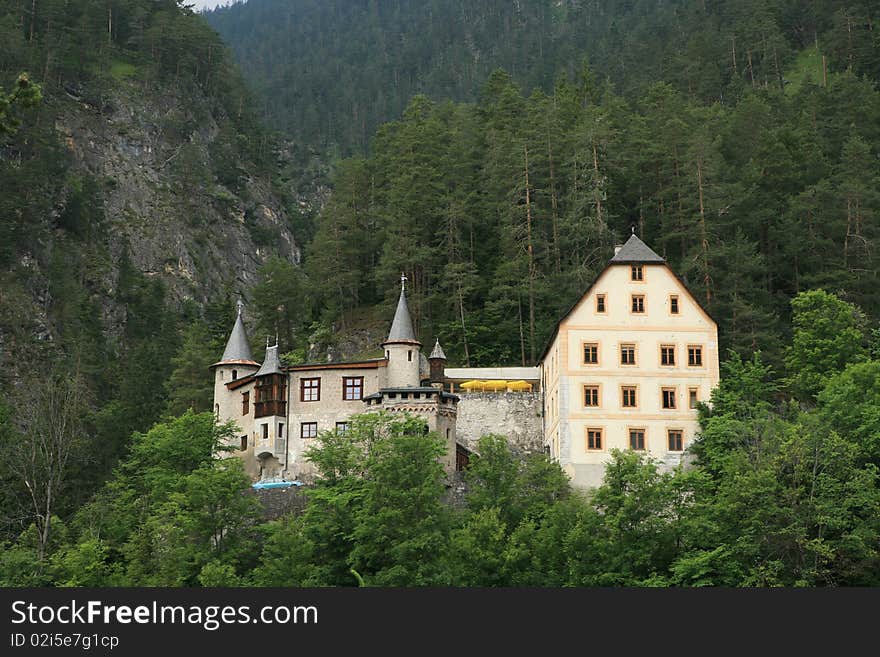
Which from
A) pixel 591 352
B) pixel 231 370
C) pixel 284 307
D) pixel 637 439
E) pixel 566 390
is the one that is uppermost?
pixel 284 307

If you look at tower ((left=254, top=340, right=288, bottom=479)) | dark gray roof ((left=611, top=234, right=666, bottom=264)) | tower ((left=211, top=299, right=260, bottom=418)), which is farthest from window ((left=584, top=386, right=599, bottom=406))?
tower ((left=211, top=299, right=260, bottom=418))

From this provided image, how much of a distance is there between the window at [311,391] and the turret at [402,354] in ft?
11.6

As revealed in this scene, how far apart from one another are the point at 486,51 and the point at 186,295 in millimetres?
89542

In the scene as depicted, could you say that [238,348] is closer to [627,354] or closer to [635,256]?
[627,354]

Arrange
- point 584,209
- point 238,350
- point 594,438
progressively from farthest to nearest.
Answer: point 584,209
point 238,350
point 594,438

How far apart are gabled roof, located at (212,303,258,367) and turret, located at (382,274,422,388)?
950cm

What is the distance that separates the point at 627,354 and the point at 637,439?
401cm

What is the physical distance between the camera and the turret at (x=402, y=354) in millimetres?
63281

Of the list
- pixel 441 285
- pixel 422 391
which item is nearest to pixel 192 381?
pixel 441 285

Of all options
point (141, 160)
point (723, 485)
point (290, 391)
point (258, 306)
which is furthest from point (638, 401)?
point (141, 160)

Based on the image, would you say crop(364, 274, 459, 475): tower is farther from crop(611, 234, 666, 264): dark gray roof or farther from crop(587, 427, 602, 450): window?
crop(611, 234, 666, 264): dark gray roof

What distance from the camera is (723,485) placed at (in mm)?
50719

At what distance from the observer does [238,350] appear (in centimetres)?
7019

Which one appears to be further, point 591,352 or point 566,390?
point 591,352
